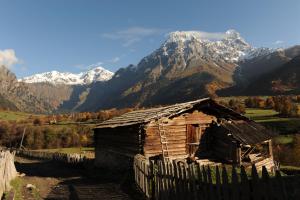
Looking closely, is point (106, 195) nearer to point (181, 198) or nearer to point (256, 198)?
point (181, 198)

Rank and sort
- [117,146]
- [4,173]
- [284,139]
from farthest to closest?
[284,139] → [117,146] → [4,173]

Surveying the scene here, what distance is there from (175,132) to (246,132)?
604cm

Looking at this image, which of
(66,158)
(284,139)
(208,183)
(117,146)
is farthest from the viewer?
(284,139)

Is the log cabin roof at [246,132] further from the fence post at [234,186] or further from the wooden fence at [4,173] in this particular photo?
the fence post at [234,186]

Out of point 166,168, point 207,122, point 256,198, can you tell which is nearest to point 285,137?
point 207,122

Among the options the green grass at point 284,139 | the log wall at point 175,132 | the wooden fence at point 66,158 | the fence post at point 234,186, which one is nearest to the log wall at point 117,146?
the log wall at point 175,132

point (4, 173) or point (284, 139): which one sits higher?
point (4, 173)

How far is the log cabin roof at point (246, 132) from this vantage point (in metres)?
28.6

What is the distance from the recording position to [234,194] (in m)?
8.78

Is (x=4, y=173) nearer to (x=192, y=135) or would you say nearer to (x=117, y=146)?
(x=117, y=146)

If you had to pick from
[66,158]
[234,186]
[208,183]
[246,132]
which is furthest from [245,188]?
[66,158]

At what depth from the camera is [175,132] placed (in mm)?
29516

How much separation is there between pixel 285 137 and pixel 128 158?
50869mm

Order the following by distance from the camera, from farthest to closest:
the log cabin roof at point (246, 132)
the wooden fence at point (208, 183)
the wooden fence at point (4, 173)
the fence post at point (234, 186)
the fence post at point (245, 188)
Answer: the log cabin roof at point (246, 132) → the wooden fence at point (4, 173) → the fence post at point (234, 186) → the fence post at point (245, 188) → the wooden fence at point (208, 183)
